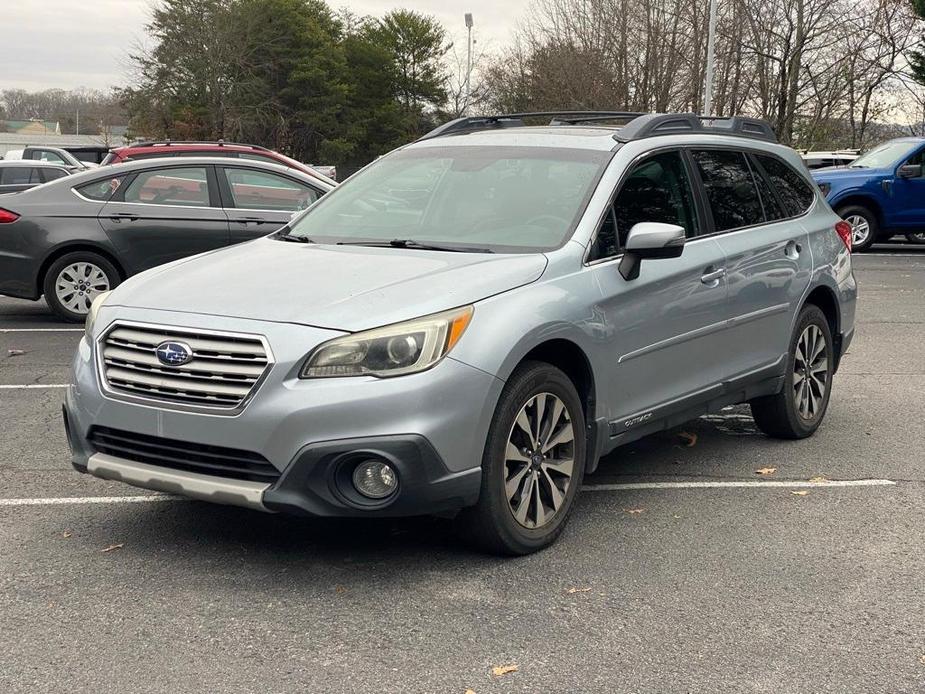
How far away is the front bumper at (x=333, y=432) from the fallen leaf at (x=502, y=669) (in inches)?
29.4

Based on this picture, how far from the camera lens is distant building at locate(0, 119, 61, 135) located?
115 m

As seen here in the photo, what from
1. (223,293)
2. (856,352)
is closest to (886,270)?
(856,352)

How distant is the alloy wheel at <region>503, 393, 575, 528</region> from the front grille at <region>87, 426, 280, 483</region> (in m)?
0.94

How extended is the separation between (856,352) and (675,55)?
29.5m

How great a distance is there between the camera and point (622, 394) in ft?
16.4

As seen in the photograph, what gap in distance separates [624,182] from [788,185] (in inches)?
75.0

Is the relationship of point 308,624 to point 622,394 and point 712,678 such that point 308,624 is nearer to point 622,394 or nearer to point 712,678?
point 712,678

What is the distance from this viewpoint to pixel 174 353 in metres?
4.18

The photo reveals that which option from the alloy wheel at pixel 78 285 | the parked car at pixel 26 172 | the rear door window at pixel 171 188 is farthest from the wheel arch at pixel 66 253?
the parked car at pixel 26 172

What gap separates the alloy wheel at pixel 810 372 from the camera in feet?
21.5

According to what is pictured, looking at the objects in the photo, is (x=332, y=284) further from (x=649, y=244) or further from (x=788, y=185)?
(x=788, y=185)

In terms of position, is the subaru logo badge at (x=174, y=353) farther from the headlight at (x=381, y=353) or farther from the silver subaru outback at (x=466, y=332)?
the headlight at (x=381, y=353)

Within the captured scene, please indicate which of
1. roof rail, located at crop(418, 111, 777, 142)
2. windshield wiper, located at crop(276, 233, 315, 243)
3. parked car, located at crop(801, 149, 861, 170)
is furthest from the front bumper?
parked car, located at crop(801, 149, 861, 170)

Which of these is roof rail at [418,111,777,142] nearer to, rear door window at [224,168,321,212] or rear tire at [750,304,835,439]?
rear tire at [750,304,835,439]
